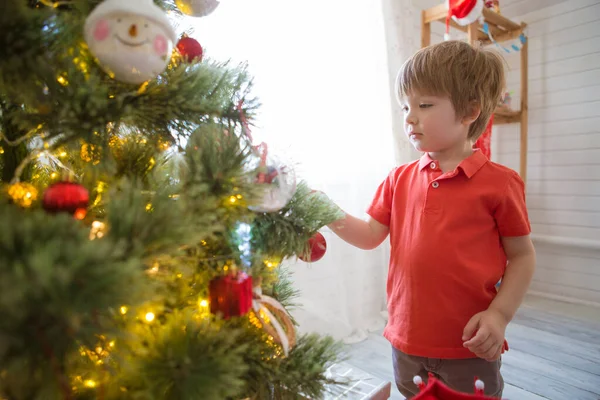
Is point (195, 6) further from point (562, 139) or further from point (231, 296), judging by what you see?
point (562, 139)

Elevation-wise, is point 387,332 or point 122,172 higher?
point 122,172

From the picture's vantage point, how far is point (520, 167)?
→ 208 centimetres

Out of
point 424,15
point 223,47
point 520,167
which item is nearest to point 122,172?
point 223,47

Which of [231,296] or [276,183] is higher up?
[276,183]

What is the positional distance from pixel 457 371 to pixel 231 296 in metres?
0.58

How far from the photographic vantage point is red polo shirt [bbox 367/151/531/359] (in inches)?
29.3

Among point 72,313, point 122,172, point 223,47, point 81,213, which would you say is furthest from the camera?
point 223,47

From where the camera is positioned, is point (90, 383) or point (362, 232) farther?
point (362, 232)

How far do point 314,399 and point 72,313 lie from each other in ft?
0.97

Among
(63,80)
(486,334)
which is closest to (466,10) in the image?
(486,334)

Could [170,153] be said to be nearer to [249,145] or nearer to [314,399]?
[249,145]

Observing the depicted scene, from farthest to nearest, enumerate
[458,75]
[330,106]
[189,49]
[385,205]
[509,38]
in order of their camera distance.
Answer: [509,38] → [330,106] → [385,205] → [458,75] → [189,49]

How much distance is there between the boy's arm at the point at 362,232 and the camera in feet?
2.78

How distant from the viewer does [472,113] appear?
793 millimetres
